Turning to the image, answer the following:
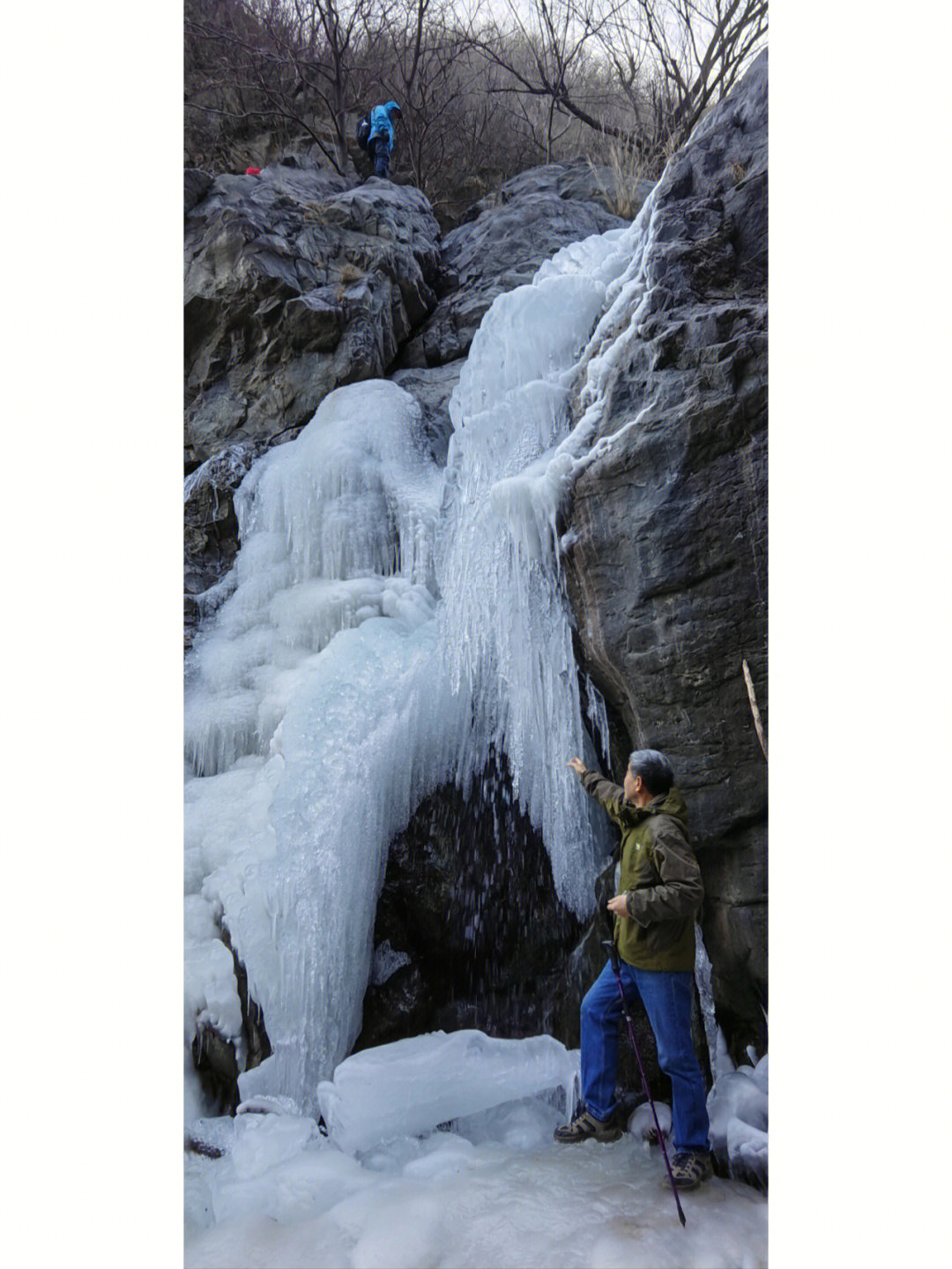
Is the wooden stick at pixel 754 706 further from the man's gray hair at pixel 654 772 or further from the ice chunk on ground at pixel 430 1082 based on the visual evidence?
the ice chunk on ground at pixel 430 1082

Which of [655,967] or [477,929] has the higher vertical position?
[655,967]

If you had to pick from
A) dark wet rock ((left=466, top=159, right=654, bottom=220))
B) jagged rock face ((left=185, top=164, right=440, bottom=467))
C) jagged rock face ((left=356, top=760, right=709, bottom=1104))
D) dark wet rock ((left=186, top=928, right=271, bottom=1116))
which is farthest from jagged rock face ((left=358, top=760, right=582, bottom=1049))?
dark wet rock ((left=466, top=159, right=654, bottom=220))

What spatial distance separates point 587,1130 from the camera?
6.26 feet

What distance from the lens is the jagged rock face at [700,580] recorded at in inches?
83.1

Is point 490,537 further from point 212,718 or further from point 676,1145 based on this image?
point 676,1145

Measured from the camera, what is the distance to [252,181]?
5199 mm

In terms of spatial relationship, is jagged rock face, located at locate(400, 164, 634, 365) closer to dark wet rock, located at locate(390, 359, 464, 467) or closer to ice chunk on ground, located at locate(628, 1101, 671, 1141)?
dark wet rock, located at locate(390, 359, 464, 467)

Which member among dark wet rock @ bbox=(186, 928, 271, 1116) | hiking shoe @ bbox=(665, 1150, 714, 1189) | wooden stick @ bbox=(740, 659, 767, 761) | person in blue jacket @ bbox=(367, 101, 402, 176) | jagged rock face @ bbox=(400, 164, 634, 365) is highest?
person in blue jacket @ bbox=(367, 101, 402, 176)

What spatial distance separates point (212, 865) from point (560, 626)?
1.43m

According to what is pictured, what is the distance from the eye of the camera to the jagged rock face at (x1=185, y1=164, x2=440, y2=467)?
15.0ft

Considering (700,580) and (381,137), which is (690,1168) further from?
(381,137)

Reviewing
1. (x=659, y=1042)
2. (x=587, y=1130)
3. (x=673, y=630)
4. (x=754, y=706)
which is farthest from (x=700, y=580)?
(x=587, y=1130)

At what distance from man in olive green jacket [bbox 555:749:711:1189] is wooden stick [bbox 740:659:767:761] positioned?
0.34 metres

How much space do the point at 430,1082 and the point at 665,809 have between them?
38.4 inches
